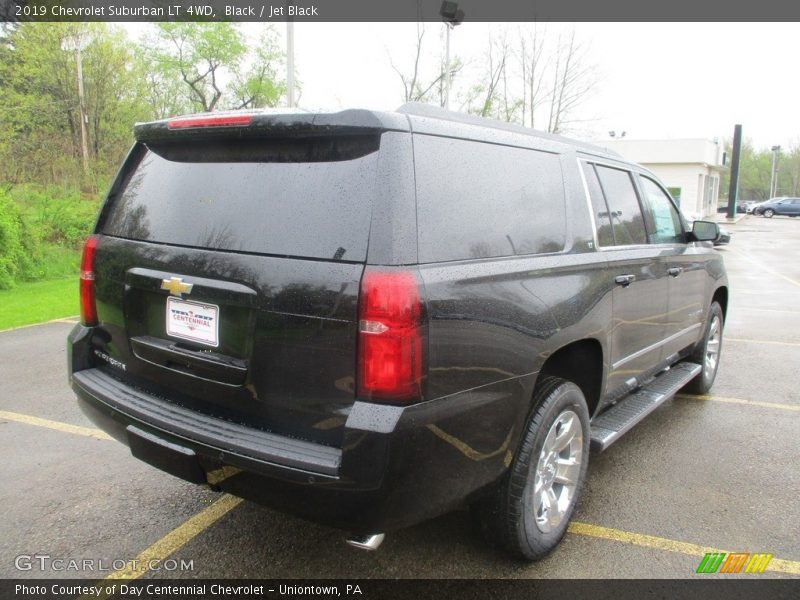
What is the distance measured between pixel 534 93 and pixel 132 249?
3200 centimetres

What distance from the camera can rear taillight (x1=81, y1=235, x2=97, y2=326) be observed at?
2.96 metres

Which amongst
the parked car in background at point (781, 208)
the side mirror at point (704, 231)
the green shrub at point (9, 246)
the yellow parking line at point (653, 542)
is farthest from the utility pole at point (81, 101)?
the parked car in background at point (781, 208)

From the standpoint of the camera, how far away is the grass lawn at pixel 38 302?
790 centimetres

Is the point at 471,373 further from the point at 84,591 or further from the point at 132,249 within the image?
the point at 84,591

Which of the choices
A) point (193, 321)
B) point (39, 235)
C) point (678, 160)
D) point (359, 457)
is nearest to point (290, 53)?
point (39, 235)

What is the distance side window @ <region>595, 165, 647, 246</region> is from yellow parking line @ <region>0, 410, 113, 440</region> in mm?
3663

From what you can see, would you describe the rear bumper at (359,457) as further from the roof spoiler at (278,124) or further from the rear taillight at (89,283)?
the roof spoiler at (278,124)

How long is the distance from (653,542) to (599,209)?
1796 mm

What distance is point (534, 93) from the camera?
3169 centimetres

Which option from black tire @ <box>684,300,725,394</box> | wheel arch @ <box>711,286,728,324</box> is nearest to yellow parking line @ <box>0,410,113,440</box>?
black tire @ <box>684,300,725,394</box>

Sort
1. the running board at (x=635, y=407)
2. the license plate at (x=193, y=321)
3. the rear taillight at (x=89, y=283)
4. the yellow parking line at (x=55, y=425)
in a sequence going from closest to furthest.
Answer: the license plate at (x=193, y=321)
the rear taillight at (x=89, y=283)
the running board at (x=635, y=407)
the yellow parking line at (x=55, y=425)

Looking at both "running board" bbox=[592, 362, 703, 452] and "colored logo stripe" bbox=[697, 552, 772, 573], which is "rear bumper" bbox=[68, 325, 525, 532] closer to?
"running board" bbox=[592, 362, 703, 452]

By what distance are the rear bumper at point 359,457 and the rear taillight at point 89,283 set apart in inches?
26.3

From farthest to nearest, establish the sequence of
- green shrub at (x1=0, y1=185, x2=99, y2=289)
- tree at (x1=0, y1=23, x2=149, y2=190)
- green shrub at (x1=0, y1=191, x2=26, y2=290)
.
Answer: tree at (x1=0, y1=23, x2=149, y2=190)
green shrub at (x1=0, y1=185, x2=99, y2=289)
green shrub at (x1=0, y1=191, x2=26, y2=290)
